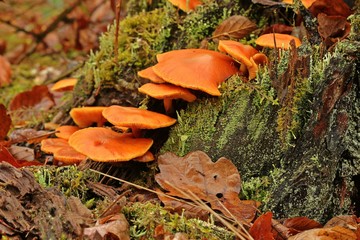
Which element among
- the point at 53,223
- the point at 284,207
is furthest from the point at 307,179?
the point at 53,223

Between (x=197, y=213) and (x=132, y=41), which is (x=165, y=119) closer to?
(x=197, y=213)

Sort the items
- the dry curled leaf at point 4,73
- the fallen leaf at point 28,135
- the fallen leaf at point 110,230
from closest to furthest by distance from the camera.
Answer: the fallen leaf at point 110,230
the fallen leaf at point 28,135
the dry curled leaf at point 4,73

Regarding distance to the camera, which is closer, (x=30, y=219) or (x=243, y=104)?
(x=30, y=219)

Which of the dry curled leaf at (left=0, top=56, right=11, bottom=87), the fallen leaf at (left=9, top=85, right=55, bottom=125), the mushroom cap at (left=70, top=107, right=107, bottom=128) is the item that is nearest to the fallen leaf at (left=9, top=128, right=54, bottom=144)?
the mushroom cap at (left=70, top=107, right=107, bottom=128)

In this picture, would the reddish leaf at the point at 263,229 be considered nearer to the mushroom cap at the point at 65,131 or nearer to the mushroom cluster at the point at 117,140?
the mushroom cluster at the point at 117,140

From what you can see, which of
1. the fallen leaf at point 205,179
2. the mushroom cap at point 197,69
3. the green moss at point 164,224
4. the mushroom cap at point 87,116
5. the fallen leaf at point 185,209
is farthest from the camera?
the mushroom cap at point 87,116

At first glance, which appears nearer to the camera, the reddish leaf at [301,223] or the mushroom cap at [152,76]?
the reddish leaf at [301,223]

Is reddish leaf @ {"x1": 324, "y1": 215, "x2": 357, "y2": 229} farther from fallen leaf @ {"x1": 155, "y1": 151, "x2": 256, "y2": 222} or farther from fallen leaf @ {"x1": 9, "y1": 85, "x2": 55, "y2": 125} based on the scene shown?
fallen leaf @ {"x1": 9, "y1": 85, "x2": 55, "y2": 125}

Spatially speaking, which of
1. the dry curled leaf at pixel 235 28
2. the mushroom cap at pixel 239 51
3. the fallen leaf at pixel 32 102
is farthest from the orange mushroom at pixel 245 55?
the fallen leaf at pixel 32 102

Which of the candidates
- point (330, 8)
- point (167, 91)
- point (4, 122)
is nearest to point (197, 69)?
point (167, 91)
